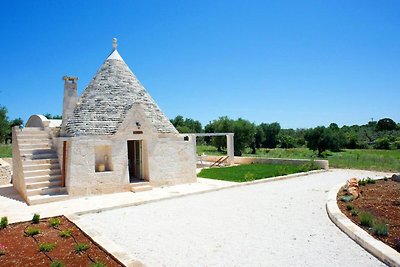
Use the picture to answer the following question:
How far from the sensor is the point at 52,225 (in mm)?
7133

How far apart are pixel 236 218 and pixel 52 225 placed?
4407mm

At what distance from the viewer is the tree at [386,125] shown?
7106cm

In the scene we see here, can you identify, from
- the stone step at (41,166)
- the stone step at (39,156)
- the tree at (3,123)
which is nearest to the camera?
the stone step at (41,166)

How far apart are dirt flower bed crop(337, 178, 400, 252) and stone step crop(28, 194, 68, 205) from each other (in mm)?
8489

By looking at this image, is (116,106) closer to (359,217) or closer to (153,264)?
(153,264)

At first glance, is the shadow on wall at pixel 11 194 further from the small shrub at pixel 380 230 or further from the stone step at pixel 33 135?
the small shrub at pixel 380 230

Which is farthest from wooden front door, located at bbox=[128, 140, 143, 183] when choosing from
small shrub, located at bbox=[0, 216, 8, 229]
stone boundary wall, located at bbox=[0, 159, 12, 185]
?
stone boundary wall, located at bbox=[0, 159, 12, 185]

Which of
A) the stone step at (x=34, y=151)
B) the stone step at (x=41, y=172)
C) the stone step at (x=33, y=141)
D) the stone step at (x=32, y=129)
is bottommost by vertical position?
the stone step at (x=41, y=172)

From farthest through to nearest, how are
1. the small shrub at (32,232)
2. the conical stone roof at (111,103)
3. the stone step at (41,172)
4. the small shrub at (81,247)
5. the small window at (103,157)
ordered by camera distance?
the small window at (103,157), the conical stone roof at (111,103), the stone step at (41,172), the small shrub at (32,232), the small shrub at (81,247)

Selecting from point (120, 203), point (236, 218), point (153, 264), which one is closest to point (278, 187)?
point (236, 218)

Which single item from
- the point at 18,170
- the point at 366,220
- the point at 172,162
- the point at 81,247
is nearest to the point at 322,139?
the point at 172,162

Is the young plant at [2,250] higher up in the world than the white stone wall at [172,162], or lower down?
lower down

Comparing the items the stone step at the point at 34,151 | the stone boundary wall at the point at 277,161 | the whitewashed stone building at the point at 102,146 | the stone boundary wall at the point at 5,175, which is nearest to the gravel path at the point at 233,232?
the whitewashed stone building at the point at 102,146

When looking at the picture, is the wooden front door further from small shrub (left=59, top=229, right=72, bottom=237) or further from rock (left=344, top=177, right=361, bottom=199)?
rock (left=344, top=177, right=361, bottom=199)
